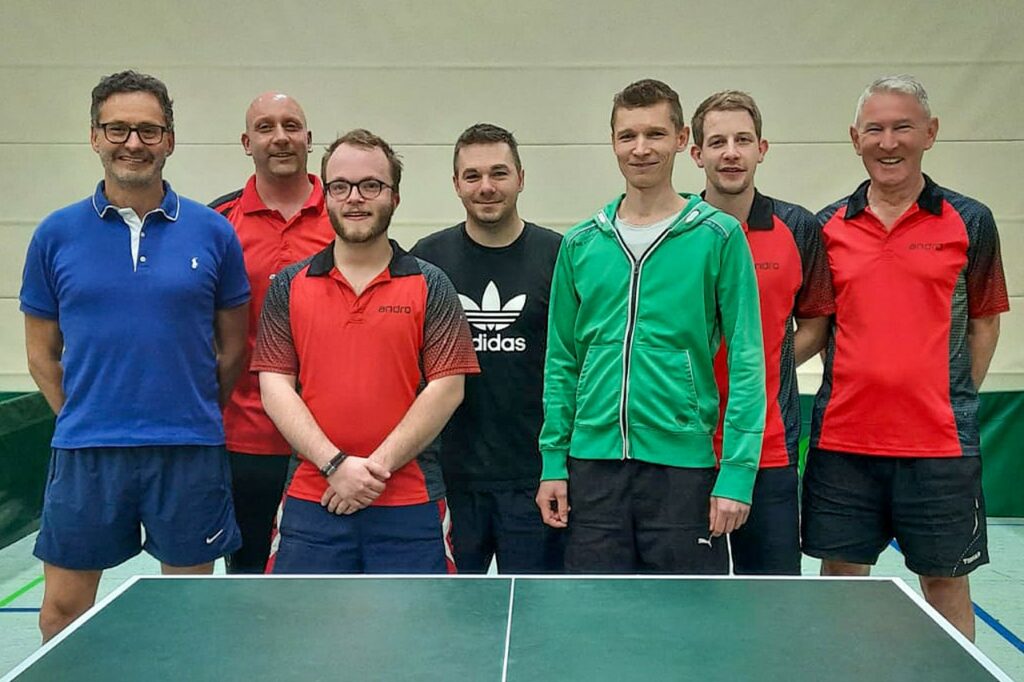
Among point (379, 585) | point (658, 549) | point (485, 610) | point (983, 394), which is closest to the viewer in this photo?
point (485, 610)

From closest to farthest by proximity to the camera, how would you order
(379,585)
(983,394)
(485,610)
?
1. (485,610)
2. (379,585)
3. (983,394)

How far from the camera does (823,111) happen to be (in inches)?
217

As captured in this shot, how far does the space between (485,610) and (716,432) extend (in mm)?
941

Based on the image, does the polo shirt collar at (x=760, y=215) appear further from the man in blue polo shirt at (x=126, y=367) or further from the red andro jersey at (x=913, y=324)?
the man in blue polo shirt at (x=126, y=367)

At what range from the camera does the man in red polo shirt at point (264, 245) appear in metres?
2.77

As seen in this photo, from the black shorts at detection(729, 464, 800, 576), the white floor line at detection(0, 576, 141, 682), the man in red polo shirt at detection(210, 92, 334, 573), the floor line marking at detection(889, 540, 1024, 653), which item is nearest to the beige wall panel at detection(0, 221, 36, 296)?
the man in red polo shirt at detection(210, 92, 334, 573)

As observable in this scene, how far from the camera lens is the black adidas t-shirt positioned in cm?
266

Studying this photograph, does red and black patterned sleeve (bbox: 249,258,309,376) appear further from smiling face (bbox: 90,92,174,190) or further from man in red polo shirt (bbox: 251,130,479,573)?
smiling face (bbox: 90,92,174,190)

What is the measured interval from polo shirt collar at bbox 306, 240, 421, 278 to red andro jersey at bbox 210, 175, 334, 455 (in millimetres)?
209

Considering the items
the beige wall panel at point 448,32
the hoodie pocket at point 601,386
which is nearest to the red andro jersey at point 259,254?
the hoodie pocket at point 601,386

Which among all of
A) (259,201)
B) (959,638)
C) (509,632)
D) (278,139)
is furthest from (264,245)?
(959,638)

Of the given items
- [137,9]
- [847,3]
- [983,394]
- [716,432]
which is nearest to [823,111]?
[847,3]

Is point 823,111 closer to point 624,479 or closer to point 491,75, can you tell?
point 491,75

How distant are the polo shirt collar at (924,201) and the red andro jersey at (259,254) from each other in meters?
1.53
